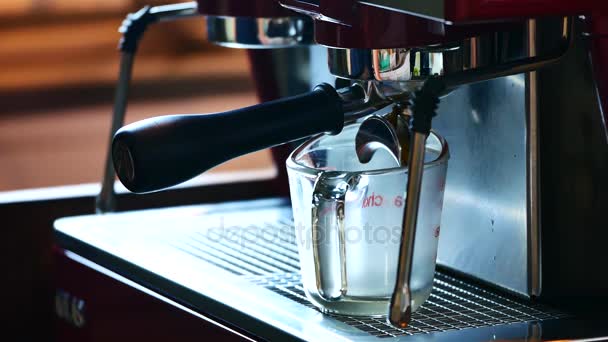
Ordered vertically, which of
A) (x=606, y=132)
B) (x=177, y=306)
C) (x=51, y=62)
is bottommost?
(x=51, y=62)

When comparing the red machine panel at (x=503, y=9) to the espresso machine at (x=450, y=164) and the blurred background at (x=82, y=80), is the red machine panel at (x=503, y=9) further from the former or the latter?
the blurred background at (x=82, y=80)

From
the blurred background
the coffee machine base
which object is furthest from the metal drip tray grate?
the blurred background

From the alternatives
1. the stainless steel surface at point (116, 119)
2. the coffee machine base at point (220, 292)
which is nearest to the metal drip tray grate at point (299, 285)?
the coffee machine base at point (220, 292)

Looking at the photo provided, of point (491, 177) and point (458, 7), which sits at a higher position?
point (458, 7)

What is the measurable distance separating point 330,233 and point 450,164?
0.43ft

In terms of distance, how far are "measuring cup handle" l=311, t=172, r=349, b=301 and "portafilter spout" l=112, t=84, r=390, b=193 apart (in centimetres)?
3

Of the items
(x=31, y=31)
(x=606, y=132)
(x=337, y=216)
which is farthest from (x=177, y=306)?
(x=31, y=31)

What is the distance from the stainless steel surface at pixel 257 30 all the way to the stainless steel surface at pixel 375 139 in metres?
0.19

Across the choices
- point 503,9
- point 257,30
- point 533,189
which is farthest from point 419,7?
point 257,30

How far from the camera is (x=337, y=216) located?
571 mm

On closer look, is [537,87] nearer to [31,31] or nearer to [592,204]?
[592,204]

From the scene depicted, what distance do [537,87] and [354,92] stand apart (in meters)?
0.10

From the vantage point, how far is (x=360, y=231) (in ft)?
1.88

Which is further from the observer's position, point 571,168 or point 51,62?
point 51,62
